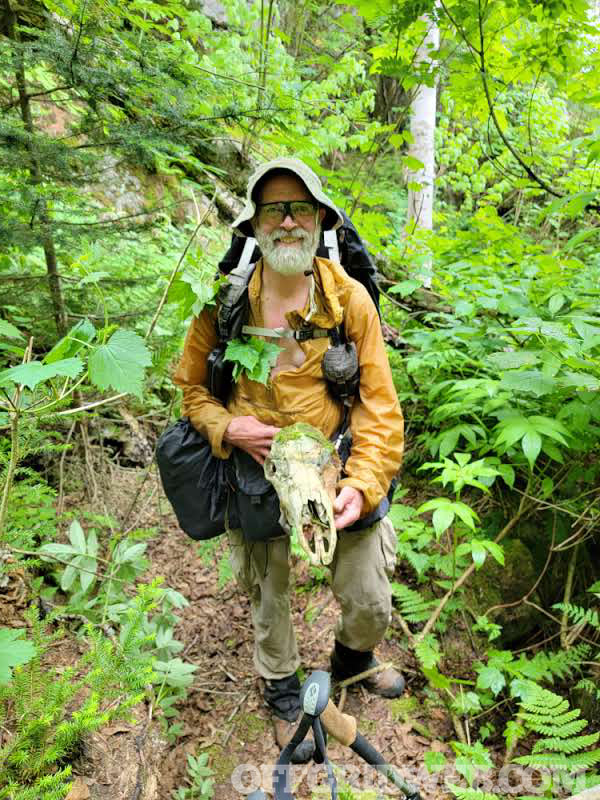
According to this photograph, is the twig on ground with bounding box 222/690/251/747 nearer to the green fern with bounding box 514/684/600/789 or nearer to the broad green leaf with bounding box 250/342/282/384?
the green fern with bounding box 514/684/600/789

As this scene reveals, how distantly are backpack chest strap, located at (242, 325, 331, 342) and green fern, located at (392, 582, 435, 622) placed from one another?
2008 mm

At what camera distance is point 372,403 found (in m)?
2.62

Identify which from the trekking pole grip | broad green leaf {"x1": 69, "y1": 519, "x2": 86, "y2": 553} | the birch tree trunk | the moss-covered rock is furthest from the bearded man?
the birch tree trunk

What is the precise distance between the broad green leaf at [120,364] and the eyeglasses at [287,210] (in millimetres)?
1371

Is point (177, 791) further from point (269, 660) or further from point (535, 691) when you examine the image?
point (535, 691)

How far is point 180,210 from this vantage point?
818 cm

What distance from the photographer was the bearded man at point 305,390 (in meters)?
2.55

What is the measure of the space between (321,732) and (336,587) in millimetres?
1348

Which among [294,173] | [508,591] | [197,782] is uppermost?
[294,173]

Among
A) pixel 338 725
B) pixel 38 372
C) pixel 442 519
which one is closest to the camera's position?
pixel 38 372

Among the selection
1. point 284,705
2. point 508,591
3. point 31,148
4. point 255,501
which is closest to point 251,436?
point 255,501

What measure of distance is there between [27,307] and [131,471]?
5.97ft

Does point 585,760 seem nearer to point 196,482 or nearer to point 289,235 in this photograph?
point 196,482

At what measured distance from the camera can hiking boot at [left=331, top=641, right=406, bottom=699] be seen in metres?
3.14
